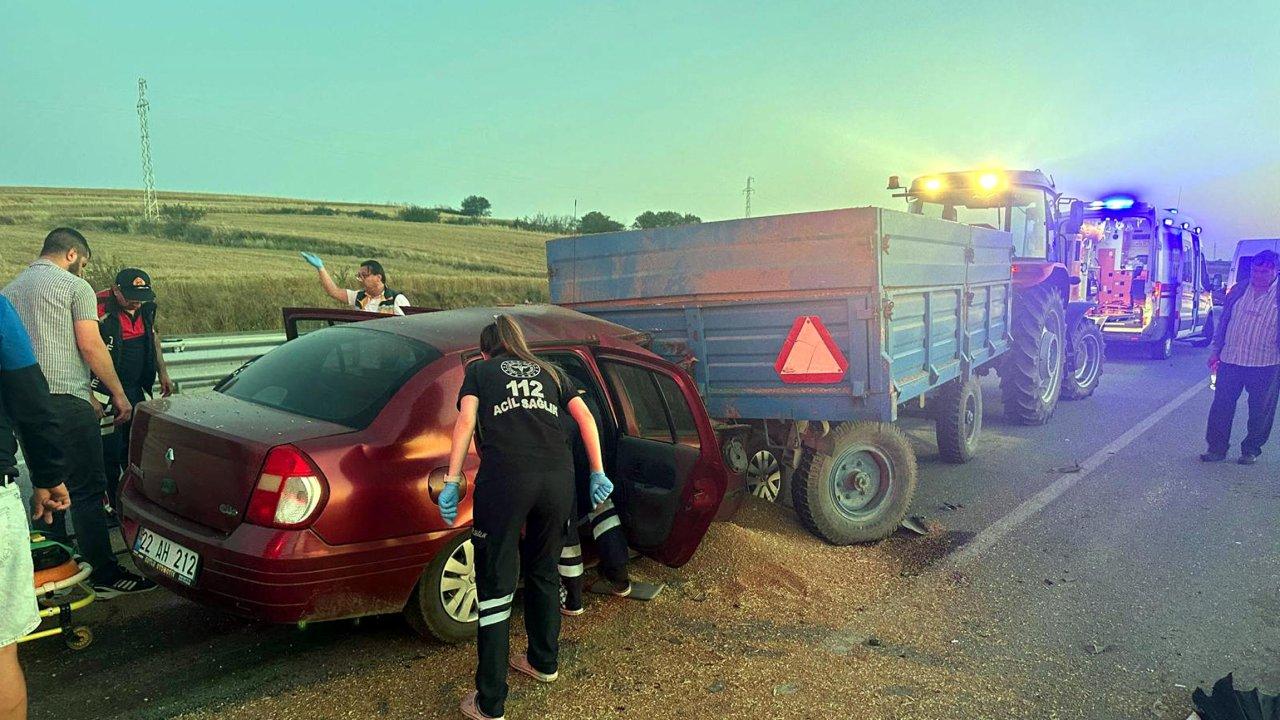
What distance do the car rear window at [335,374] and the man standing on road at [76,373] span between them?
78 cm

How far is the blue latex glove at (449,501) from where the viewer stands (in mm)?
3068

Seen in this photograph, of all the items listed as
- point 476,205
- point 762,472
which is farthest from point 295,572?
point 476,205

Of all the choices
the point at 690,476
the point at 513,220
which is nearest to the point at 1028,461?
the point at 690,476

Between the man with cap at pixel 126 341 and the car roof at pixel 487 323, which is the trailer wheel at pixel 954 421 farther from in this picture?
the man with cap at pixel 126 341

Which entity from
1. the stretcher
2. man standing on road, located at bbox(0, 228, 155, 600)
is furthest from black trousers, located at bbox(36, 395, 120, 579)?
the stretcher

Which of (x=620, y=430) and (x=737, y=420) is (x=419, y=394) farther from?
(x=737, y=420)

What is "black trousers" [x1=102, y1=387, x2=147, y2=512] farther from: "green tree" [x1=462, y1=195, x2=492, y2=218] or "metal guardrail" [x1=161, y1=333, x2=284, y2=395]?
"green tree" [x1=462, y1=195, x2=492, y2=218]

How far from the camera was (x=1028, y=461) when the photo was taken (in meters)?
7.38

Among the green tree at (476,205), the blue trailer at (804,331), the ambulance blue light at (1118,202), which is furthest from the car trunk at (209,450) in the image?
the green tree at (476,205)

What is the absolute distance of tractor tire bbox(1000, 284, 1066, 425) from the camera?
9.03 m

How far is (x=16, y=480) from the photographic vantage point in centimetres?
261

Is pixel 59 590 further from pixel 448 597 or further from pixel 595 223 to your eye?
pixel 595 223

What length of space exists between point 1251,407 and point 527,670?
23.3ft

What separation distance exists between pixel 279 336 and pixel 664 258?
492 centimetres
